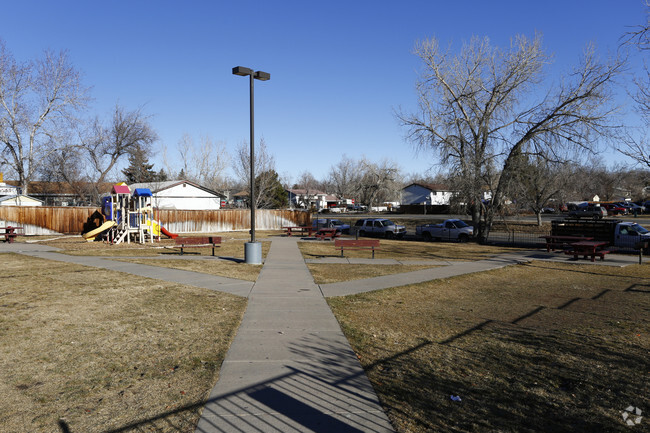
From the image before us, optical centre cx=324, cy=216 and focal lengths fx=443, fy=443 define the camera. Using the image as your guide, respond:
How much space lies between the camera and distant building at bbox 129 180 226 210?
150 ft

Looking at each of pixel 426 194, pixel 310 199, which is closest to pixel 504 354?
pixel 310 199

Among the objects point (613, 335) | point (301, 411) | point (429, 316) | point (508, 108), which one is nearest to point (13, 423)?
point (301, 411)

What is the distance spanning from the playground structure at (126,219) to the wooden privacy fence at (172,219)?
4.73 ft

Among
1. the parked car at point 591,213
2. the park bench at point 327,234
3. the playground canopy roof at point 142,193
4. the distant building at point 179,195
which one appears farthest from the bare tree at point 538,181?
the distant building at point 179,195

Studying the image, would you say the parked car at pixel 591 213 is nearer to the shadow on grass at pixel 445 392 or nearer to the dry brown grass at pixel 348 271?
the dry brown grass at pixel 348 271

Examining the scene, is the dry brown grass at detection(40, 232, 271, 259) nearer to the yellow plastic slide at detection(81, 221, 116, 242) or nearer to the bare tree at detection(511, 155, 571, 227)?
the yellow plastic slide at detection(81, 221, 116, 242)

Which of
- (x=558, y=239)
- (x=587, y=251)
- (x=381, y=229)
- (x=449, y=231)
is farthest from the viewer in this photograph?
(x=381, y=229)

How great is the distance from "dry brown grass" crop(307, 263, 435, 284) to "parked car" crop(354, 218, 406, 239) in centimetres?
1692

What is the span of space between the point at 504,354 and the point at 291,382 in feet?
10.3

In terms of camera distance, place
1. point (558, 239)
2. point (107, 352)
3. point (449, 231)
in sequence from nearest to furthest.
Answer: point (107, 352)
point (558, 239)
point (449, 231)

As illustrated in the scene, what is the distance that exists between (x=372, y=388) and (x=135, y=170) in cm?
5417

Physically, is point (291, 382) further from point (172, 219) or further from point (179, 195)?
point (179, 195)

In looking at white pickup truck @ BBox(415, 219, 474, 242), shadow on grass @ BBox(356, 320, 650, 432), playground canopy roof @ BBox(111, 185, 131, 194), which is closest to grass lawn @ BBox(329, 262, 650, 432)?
shadow on grass @ BBox(356, 320, 650, 432)

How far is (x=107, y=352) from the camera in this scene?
19.9ft
